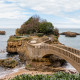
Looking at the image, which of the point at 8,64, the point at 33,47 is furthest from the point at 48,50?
the point at 8,64

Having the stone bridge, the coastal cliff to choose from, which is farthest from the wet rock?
the stone bridge

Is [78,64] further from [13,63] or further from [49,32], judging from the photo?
[49,32]

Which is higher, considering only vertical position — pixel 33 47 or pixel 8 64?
pixel 33 47

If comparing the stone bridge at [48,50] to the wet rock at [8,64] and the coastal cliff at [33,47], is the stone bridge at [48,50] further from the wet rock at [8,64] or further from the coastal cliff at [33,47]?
the wet rock at [8,64]

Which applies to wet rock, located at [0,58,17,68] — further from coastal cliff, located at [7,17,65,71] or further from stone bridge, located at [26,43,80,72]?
stone bridge, located at [26,43,80,72]

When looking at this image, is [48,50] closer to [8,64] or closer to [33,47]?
[33,47]

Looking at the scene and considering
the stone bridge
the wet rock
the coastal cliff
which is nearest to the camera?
the stone bridge

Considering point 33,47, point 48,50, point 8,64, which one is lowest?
point 8,64

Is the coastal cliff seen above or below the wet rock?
above

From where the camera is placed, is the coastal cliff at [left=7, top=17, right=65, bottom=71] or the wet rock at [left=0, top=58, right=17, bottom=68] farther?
the wet rock at [left=0, top=58, right=17, bottom=68]

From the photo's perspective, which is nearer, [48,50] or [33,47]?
[48,50]

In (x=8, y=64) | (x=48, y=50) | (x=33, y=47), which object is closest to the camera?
(x=48, y=50)

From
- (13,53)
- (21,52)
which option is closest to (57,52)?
(21,52)

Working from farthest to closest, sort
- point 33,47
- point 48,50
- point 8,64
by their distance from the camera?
point 8,64 < point 33,47 < point 48,50
